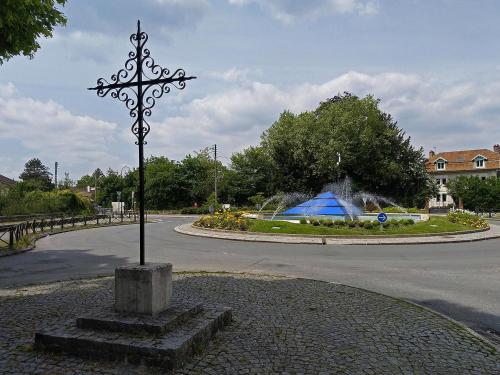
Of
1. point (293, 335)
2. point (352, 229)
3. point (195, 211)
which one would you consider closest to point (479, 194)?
point (195, 211)

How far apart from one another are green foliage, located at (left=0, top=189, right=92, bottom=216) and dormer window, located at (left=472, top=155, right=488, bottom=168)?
68729mm

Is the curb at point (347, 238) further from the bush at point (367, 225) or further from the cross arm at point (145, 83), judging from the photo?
the cross arm at point (145, 83)

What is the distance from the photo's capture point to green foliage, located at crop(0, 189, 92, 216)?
38.5 m

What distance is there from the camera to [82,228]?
31625 mm

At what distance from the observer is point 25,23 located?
28.0 feet

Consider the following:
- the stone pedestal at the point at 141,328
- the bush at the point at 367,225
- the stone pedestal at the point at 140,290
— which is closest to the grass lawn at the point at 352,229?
the bush at the point at 367,225

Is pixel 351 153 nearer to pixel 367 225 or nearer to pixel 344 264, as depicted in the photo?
pixel 367 225

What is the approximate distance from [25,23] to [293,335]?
7875 mm

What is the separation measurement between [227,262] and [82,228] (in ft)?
69.8

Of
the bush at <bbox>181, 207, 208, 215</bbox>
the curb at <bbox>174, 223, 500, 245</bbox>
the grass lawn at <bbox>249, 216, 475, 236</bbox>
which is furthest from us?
the bush at <bbox>181, 207, 208, 215</bbox>

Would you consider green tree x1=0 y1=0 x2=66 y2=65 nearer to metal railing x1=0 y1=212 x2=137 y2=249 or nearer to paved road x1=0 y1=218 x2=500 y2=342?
paved road x1=0 y1=218 x2=500 y2=342

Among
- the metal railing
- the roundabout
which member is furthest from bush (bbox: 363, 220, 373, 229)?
→ the metal railing

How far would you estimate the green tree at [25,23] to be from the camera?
25.5 ft

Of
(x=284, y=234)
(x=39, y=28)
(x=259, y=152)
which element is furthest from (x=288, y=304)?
(x=259, y=152)
